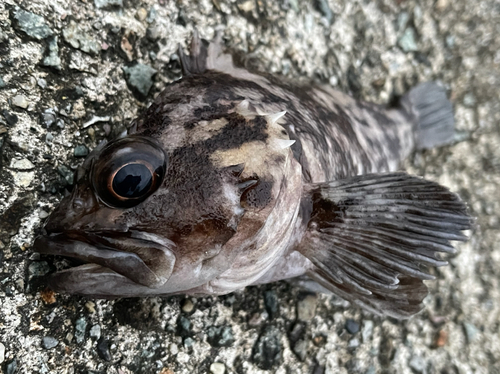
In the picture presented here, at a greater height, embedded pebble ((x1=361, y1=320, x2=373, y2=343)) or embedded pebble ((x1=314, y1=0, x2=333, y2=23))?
embedded pebble ((x1=314, y1=0, x2=333, y2=23))

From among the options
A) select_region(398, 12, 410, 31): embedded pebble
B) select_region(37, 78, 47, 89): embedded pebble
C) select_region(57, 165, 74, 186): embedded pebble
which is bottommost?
select_region(57, 165, 74, 186): embedded pebble

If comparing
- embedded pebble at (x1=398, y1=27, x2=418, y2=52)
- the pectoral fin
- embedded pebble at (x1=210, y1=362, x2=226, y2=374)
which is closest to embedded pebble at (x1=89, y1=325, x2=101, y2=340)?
embedded pebble at (x1=210, y1=362, x2=226, y2=374)

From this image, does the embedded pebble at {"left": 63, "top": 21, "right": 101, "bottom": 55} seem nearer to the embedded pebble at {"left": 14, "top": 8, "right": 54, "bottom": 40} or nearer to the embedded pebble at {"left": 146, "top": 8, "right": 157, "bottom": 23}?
the embedded pebble at {"left": 14, "top": 8, "right": 54, "bottom": 40}

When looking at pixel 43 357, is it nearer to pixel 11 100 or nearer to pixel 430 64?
pixel 11 100

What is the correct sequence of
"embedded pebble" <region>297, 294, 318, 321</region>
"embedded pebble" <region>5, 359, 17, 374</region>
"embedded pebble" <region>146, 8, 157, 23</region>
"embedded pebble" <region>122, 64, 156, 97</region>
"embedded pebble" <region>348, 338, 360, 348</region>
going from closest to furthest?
"embedded pebble" <region>5, 359, 17, 374</region> < "embedded pebble" <region>122, 64, 156, 97</region> < "embedded pebble" <region>146, 8, 157, 23</region> < "embedded pebble" <region>297, 294, 318, 321</region> < "embedded pebble" <region>348, 338, 360, 348</region>

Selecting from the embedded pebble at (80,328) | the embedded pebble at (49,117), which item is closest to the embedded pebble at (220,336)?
the embedded pebble at (80,328)

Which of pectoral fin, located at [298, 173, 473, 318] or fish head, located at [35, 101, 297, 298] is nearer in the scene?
fish head, located at [35, 101, 297, 298]

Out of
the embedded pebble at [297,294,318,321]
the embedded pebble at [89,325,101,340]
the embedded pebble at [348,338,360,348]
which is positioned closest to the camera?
the embedded pebble at [89,325,101,340]

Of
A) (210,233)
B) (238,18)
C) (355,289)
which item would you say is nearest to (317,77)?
(238,18)
